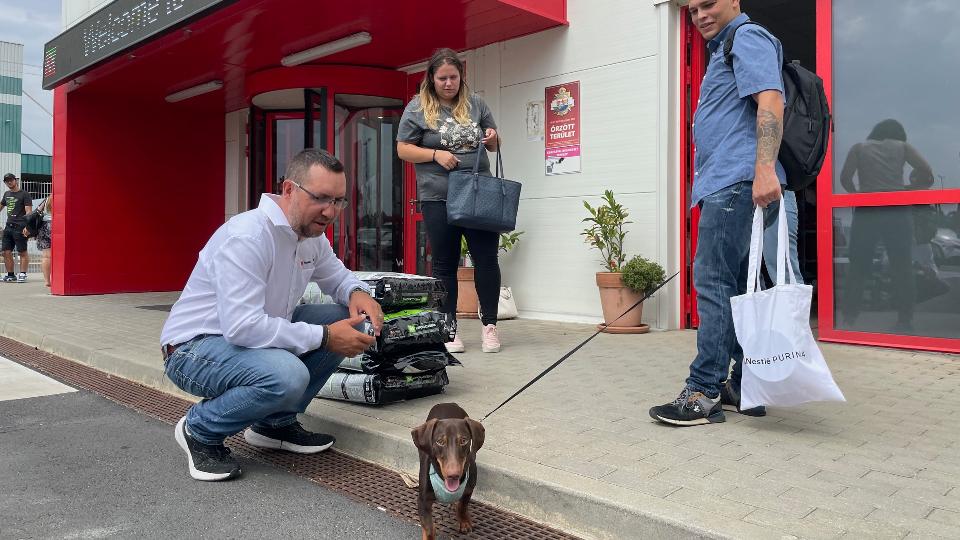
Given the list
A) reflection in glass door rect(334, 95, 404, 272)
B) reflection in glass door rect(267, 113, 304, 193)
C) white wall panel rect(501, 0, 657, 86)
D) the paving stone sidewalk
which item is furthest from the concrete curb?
reflection in glass door rect(267, 113, 304, 193)

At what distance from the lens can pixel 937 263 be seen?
471 cm

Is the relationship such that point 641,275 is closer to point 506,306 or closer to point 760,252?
point 506,306

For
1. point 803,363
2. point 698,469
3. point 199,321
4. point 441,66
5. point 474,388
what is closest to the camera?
point 698,469

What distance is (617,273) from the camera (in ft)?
18.9

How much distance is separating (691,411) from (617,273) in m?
2.77

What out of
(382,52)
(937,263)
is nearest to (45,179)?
(382,52)

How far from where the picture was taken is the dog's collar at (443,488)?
219 centimetres

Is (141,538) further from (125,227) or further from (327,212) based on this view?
(125,227)

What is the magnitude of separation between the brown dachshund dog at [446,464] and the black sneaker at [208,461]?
38.4 inches

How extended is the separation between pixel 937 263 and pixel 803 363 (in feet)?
9.03

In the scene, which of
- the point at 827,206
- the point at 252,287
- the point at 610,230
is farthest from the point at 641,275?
the point at 252,287

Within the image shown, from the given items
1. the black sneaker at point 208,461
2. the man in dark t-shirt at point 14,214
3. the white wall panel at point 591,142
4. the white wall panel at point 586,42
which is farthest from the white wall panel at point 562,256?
the man in dark t-shirt at point 14,214

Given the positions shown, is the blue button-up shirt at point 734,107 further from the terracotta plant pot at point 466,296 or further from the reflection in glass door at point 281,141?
the reflection in glass door at point 281,141

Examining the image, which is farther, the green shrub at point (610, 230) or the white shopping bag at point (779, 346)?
the green shrub at point (610, 230)
